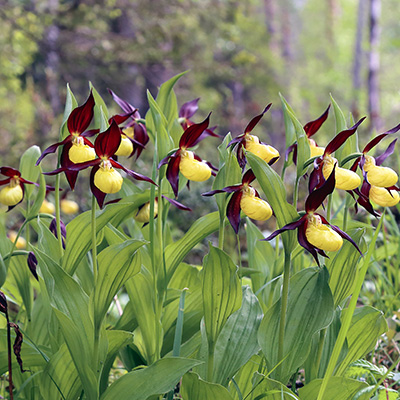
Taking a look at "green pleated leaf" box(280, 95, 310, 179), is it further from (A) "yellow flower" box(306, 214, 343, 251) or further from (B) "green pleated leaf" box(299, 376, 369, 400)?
(B) "green pleated leaf" box(299, 376, 369, 400)

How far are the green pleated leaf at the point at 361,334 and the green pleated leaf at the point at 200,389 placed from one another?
1.01 feet

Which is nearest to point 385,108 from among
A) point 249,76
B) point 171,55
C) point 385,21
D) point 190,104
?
point 385,21

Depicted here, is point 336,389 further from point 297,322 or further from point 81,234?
point 81,234

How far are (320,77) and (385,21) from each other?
6.08 meters

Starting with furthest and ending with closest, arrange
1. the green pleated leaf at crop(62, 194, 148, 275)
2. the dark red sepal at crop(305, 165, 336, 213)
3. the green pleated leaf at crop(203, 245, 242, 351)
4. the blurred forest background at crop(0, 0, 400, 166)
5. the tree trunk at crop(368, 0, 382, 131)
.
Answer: the tree trunk at crop(368, 0, 382, 131) < the blurred forest background at crop(0, 0, 400, 166) < the green pleated leaf at crop(62, 194, 148, 275) < the green pleated leaf at crop(203, 245, 242, 351) < the dark red sepal at crop(305, 165, 336, 213)

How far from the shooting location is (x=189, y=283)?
4.23 ft

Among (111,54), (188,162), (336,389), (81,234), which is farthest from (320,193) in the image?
(111,54)

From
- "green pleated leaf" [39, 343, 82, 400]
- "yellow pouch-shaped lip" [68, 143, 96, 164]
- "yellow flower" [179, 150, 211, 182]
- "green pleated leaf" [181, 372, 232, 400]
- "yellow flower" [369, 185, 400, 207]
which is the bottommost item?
"green pleated leaf" [39, 343, 82, 400]

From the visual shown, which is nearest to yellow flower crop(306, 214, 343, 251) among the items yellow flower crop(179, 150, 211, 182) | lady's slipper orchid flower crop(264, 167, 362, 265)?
lady's slipper orchid flower crop(264, 167, 362, 265)

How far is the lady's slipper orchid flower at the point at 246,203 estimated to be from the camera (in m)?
0.88

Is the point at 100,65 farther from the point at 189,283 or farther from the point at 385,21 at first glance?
the point at 385,21

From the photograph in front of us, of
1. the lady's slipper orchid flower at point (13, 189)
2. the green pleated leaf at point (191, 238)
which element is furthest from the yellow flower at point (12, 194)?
the green pleated leaf at point (191, 238)

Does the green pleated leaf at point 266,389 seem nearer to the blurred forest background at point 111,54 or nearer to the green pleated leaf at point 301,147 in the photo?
the green pleated leaf at point 301,147

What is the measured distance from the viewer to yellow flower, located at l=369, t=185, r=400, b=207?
905 millimetres
